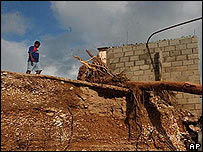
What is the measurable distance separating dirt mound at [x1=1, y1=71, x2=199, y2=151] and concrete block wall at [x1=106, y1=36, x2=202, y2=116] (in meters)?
0.48

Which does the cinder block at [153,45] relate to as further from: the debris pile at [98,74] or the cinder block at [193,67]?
the debris pile at [98,74]

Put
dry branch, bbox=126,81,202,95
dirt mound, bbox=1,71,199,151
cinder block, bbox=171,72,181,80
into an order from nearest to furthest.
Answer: dirt mound, bbox=1,71,199,151 → dry branch, bbox=126,81,202,95 → cinder block, bbox=171,72,181,80

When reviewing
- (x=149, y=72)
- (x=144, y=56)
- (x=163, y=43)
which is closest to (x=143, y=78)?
(x=149, y=72)

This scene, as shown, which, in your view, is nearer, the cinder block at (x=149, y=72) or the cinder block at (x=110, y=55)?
the cinder block at (x=149, y=72)

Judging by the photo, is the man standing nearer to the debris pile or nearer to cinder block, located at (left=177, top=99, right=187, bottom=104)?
the debris pile

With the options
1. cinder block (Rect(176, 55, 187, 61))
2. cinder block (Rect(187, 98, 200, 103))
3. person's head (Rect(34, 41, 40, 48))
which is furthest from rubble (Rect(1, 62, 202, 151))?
person's head (Rect(34, 41, 40, 48))

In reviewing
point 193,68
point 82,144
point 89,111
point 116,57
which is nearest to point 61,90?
point 89,111

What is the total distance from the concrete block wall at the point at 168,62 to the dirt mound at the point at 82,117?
48 cm

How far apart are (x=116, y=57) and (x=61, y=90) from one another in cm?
269

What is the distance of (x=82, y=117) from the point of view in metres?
5.12

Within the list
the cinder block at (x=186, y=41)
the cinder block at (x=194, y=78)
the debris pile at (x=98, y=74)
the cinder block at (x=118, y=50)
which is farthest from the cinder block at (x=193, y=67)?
the cinder block at (x=118, y=50)

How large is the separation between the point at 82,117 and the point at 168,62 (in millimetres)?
3024

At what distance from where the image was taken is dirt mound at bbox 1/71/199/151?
444cm

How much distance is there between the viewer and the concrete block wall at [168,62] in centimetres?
634
